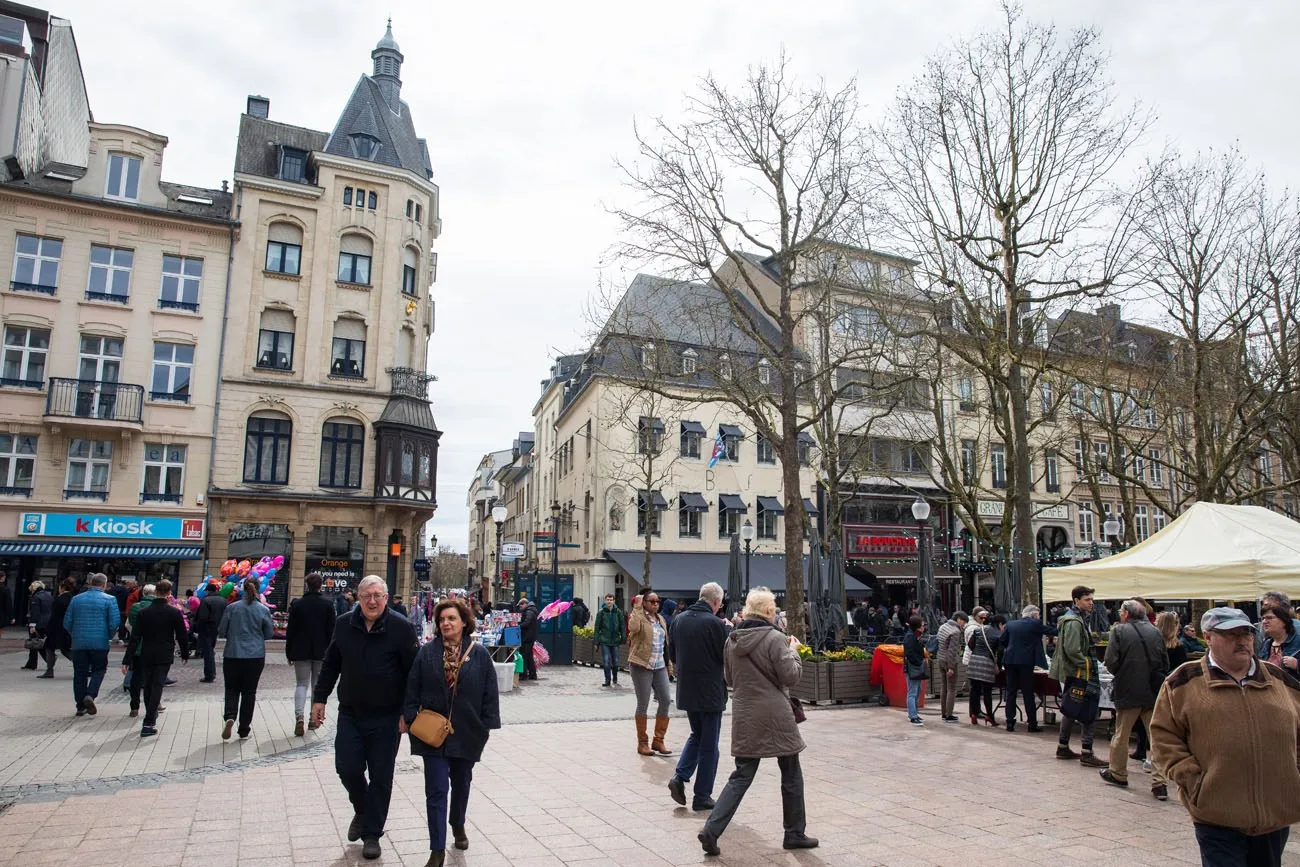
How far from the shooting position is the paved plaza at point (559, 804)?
568 centimetres

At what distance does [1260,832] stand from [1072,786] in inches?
188

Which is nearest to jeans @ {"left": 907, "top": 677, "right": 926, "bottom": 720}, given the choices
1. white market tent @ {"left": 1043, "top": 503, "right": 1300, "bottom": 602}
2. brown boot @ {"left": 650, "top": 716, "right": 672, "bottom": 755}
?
white market tent @ {"left": 1043, "top": 503, "right": 1300, "bottom": 602}

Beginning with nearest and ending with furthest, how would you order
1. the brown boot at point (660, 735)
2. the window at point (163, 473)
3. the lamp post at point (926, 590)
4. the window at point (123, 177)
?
the brown boot at point (660, 735) → the lamp post at point (926, 590) → the window at point (163, 473) → the window at point (123, 177)

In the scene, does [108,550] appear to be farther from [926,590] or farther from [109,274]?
[926,590]

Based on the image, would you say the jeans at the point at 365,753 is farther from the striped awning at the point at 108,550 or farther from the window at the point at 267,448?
the window at the point at 267,448

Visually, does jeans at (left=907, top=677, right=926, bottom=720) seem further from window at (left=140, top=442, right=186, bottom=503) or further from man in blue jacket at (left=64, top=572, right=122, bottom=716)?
window at (left=140, top=442, right=186, bottom=503)

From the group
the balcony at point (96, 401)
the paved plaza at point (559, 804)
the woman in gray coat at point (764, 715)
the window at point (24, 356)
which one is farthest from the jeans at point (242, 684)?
the window at point (24, 356)

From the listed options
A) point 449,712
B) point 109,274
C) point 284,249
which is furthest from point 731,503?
point 449,712

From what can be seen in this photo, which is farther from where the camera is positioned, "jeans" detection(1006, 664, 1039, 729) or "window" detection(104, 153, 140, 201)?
"window" detection(104, 153, 140, 201)

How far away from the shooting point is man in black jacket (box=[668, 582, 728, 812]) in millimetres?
6859

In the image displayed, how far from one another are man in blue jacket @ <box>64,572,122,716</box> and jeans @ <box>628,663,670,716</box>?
21.5ft

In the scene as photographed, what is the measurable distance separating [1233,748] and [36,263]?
33.4 m

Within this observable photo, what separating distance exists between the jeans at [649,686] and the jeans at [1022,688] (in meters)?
5.06

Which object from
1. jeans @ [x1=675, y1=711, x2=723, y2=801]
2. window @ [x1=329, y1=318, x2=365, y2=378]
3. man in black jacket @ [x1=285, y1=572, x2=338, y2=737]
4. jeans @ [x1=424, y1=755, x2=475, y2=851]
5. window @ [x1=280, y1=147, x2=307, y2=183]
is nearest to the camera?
jeans @ [x1=424, y1=755, x2=475, y2=851]
